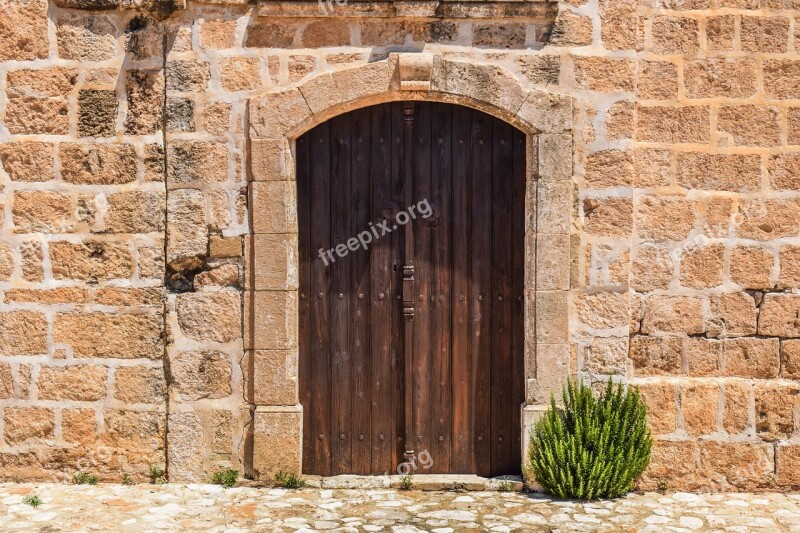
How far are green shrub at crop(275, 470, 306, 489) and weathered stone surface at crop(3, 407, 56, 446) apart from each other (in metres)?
1.40

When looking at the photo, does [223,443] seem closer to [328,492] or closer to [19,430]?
[328,492]

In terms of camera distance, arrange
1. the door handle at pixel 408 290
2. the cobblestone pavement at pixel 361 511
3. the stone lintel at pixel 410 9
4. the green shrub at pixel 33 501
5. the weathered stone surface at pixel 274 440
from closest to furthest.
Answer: the cobblestone pavement at pixel 361 511, the green shrub at pixel 33 501, the stone lintel at pixel 410 9, the weathered stone surface at pixel 274 440, the door handle at pixel 408 290

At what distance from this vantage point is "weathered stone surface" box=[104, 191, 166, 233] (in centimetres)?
514

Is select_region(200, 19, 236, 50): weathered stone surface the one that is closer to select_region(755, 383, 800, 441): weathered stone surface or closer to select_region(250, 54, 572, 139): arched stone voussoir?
select_region(250, 54, 572, 139): arched stone voussoir

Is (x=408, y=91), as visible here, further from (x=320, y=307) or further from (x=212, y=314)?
(x=212, y=314)

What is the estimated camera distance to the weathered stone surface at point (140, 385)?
5.15 meters

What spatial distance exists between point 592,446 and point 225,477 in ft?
7.10

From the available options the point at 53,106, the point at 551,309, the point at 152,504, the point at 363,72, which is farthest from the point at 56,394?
the point at 551,309

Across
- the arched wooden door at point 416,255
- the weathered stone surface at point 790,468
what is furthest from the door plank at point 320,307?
the weathered stone surface at point 790,468

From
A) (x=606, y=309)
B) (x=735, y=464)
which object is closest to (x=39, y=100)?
(x=606, y=309)

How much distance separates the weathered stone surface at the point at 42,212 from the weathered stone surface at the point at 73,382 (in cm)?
84

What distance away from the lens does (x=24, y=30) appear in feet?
16.8

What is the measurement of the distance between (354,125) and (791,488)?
3.43 meters

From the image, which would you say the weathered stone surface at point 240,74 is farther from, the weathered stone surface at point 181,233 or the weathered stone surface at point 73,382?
the weathered stone surface at point 73,382
